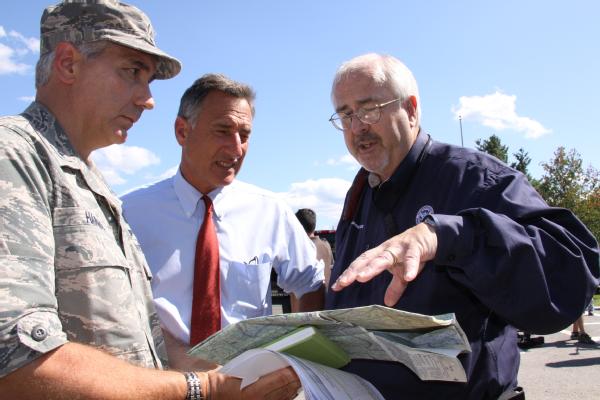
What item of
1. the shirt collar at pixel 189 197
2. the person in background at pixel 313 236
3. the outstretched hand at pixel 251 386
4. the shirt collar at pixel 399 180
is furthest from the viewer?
the person in background at pixel 313 236

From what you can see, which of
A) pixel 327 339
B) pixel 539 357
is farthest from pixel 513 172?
pixel 539 357

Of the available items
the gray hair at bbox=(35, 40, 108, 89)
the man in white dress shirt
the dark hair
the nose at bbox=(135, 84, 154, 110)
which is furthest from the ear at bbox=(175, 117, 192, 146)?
the dark hair

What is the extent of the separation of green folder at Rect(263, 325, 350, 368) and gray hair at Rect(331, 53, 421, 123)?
1366 mm

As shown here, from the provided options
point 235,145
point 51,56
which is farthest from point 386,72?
point 51,56

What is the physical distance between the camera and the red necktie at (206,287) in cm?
247

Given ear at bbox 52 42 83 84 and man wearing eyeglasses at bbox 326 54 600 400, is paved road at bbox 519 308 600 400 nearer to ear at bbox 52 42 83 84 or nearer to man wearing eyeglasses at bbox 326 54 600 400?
man wearing eyeglasses at bbox 326 54 600 400

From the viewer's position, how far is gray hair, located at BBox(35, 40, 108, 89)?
187cm

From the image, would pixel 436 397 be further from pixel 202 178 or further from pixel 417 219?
pixel 202 178

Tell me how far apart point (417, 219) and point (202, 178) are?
121 cm

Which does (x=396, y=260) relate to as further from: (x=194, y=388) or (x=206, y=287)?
(x=206, y=287)

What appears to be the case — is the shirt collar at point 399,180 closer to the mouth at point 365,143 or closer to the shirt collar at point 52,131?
the mouth at point 365,143

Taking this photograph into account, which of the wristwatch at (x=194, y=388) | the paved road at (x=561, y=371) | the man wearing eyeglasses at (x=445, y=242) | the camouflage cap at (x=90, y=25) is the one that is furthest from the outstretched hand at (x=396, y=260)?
the paved road at (x=561, y=371)

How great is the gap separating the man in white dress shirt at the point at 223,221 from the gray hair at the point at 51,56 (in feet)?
3.05

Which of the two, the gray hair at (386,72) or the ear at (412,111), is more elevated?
the gray hair at (386,72)
